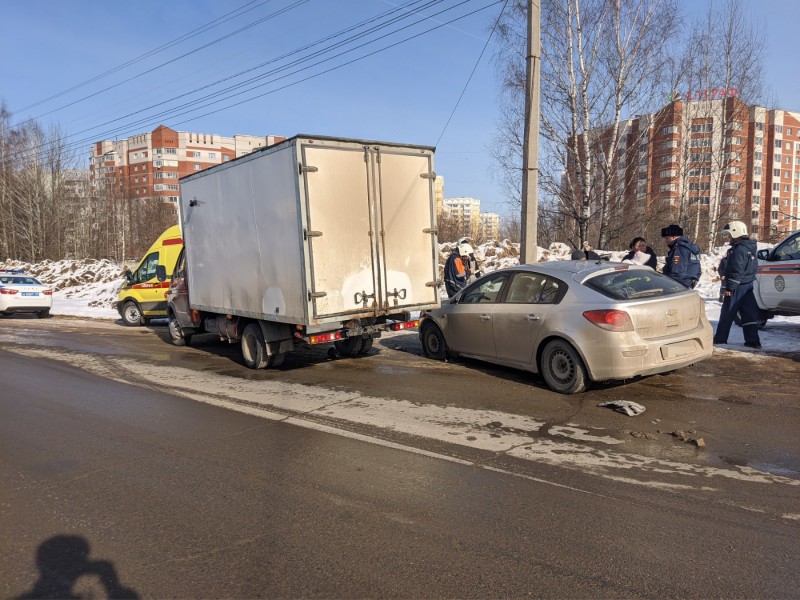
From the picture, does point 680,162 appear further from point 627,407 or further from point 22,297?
point 22,297

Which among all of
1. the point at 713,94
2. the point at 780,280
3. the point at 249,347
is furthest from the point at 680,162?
the point at 249,347

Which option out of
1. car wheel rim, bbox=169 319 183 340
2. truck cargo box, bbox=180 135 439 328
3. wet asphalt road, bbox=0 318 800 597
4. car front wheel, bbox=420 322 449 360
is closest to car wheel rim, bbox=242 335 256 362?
truck cargo box, bbox=180 135 439 328

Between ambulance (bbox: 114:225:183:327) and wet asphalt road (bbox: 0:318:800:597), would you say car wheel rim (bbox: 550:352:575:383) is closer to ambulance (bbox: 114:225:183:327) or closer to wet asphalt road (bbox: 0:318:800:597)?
wet asphalt road (bbox: 0:318:800:597)

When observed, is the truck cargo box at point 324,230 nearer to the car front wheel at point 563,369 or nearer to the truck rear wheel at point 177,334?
the car front wheel at point 563,369

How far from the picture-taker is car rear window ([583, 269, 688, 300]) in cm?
641

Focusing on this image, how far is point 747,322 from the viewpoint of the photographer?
8867 millimetres

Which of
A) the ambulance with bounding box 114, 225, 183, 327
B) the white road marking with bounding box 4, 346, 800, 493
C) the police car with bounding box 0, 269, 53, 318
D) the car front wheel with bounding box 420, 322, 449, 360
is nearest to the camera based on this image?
the white road marking with bounding box 4, 346, 800, 493

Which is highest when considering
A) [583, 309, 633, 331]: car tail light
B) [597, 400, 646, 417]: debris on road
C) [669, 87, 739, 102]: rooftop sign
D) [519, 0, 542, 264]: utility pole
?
[669, 87, 739, 102]: rooftop sign

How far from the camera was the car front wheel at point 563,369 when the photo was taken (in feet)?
21.2

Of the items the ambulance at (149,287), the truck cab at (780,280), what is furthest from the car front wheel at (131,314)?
the truck cab at (780,280)

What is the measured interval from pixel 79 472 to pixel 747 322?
9103 mm

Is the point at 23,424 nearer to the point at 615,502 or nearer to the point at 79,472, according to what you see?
the point at 79,472

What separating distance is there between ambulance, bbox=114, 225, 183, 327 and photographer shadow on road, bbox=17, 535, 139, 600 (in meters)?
12.3

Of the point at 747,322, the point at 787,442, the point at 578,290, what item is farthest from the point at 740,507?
the point at 747,322
